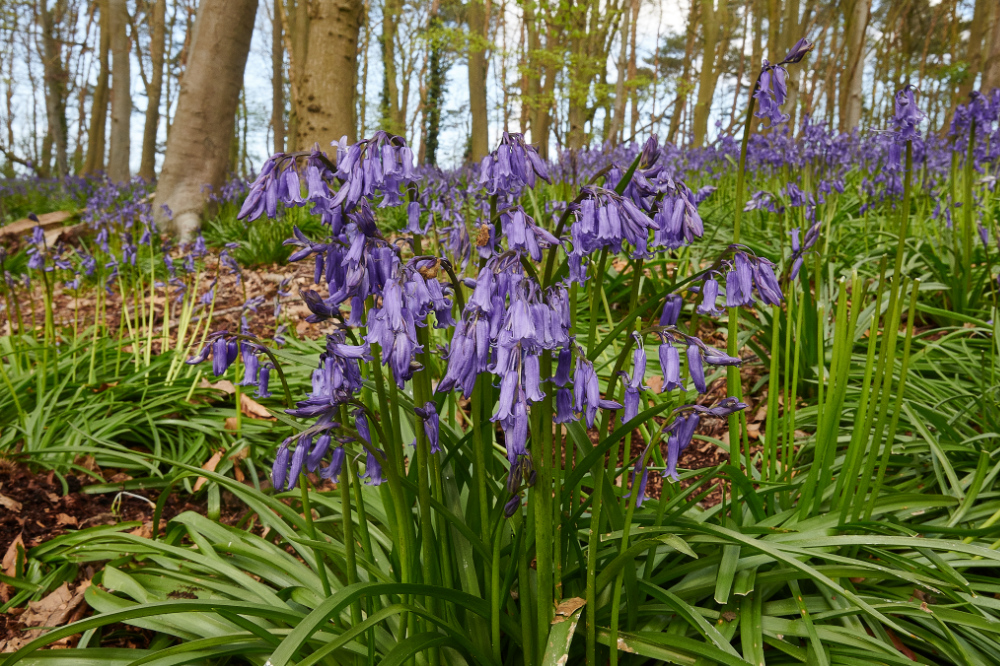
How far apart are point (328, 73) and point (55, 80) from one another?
2123 centimetres

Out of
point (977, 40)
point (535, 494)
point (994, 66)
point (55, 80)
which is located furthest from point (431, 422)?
point (55, 80)

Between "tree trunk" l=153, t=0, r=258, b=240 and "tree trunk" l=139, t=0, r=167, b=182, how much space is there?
7.33m

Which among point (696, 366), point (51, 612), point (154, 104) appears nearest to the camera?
point (696, 366)

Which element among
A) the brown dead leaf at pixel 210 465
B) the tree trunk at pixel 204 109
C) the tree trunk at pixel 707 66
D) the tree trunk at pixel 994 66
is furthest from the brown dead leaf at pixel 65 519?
the tree trunk at pixel 707 66

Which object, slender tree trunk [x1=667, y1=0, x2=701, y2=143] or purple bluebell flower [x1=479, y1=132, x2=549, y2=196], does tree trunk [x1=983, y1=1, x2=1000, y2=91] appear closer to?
slender tree trunk [x1=667, y1=0, x2=701, y2=143]

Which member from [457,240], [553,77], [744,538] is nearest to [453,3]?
[553,77]

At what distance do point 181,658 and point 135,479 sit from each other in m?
1.67

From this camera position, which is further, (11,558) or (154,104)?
(154,104)

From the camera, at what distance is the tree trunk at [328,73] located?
618cm

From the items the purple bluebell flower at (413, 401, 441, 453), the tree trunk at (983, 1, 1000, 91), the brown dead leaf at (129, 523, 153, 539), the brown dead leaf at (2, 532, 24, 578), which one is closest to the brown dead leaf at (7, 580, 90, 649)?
the brown dead leaf at (2, 532, 24, 578)

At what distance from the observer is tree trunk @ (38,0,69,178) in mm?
19453

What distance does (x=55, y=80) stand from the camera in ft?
69.9

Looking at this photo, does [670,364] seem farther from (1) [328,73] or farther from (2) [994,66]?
(2) [994,66]

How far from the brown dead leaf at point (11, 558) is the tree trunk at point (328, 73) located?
468 cm
